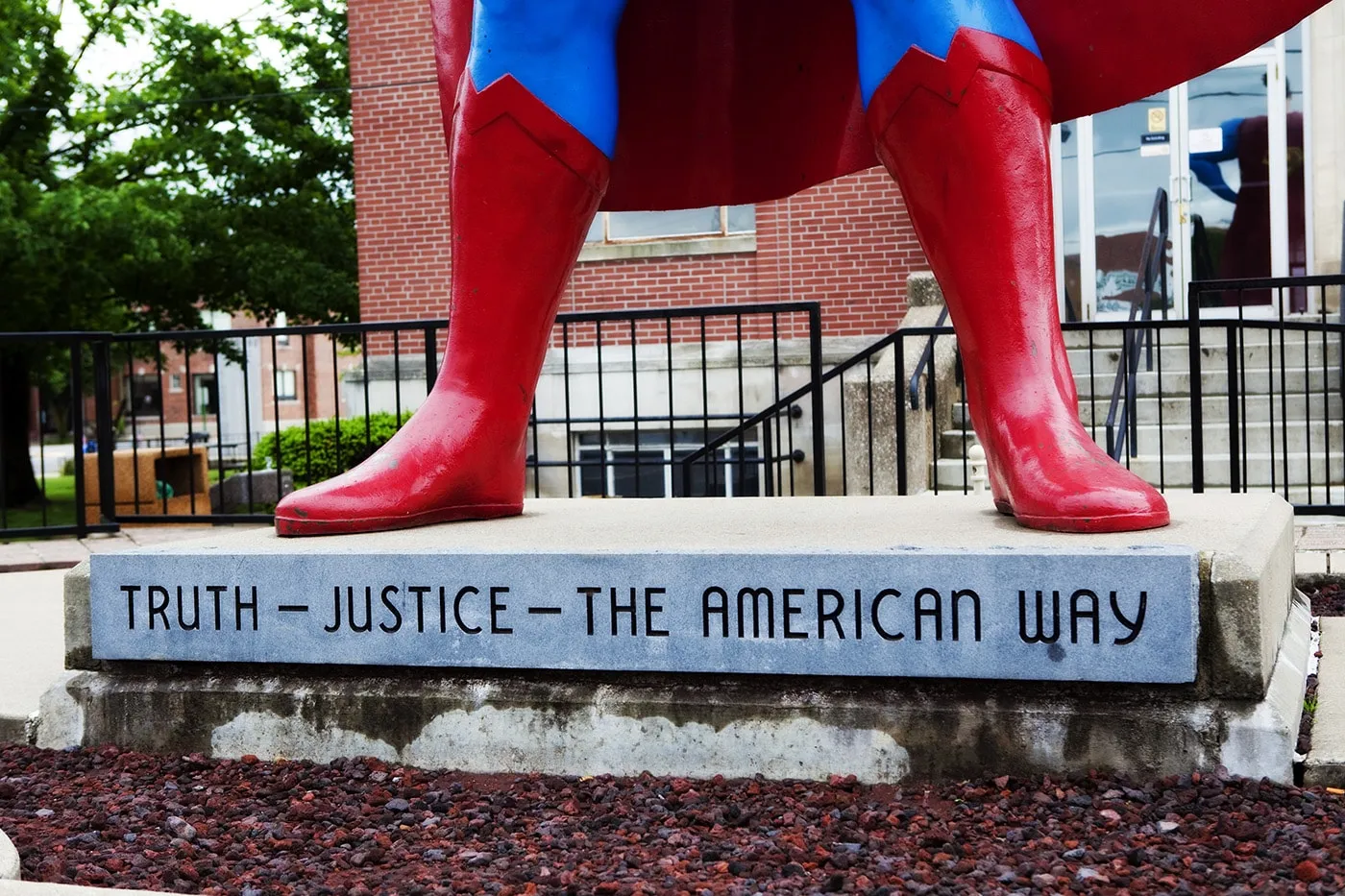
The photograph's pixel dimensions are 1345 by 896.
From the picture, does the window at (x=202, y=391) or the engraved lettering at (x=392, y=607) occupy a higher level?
the window at (x=202, y=391)

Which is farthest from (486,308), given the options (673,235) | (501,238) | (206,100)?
(206,100)

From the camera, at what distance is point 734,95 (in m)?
3.45

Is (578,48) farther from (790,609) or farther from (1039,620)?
(1039,620)

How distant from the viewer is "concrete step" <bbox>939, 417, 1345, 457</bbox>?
29.2 ft

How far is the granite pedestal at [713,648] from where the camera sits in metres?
2.36

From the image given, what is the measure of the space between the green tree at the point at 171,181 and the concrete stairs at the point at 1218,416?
1067 cm

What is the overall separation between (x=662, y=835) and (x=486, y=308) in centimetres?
133

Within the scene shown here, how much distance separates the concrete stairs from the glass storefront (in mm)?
1314

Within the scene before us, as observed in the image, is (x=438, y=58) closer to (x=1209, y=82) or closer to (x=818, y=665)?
(x=818, y=665)

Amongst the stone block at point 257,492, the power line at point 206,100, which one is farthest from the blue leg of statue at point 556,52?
the power line at point 206,100

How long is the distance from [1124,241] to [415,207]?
682 centimetres

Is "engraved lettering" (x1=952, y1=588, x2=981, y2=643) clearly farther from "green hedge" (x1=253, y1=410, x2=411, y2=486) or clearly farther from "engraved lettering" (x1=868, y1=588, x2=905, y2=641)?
"green hedge" (x1=253, y1=410, x2=411, y2=486)

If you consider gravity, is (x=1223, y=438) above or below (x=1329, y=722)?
above

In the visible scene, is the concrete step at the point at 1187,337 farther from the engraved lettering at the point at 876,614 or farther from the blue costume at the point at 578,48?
the engraved lettering at the point at 876,614
